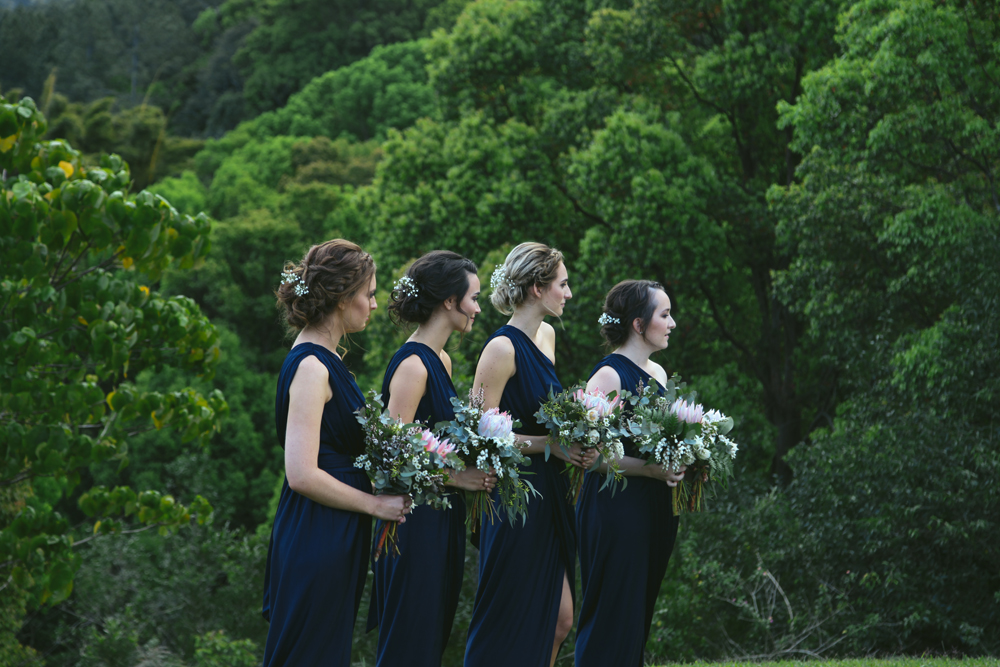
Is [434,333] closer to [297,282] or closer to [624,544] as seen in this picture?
[297,282]

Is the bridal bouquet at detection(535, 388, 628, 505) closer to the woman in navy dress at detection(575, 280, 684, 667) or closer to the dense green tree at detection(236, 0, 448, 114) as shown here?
the woman in navy dress at detection(575, 280, 684, 667)

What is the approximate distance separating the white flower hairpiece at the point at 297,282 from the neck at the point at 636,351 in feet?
8.24

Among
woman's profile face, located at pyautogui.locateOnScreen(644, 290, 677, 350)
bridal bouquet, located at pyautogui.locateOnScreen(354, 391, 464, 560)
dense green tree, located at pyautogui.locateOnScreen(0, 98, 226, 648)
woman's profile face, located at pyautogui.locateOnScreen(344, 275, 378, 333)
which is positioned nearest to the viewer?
bridal bouquet, located at pyautogui.locateOnScreen(354, 391, 464, 560)

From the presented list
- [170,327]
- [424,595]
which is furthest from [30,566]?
[424,595]

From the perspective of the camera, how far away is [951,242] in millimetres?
12258

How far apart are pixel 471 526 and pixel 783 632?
6.92m

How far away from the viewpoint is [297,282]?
162 inches

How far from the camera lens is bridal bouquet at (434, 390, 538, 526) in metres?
4.52

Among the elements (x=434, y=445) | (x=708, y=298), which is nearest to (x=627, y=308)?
(x=434, y=445)

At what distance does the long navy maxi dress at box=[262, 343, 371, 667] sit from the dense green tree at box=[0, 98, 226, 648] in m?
3.05

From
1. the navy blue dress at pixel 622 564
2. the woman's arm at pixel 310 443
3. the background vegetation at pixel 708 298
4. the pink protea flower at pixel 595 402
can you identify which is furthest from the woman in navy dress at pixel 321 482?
the navy blue dress at pixel 622 564

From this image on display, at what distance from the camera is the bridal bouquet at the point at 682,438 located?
17.6 feet

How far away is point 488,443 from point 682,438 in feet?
4.43

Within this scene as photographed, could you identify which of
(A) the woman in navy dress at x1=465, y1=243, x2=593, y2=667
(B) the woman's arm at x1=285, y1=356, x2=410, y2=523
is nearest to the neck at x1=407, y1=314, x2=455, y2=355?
(A) the woman in navy dress at x1=465, y1=243, x2=593, y2=667
